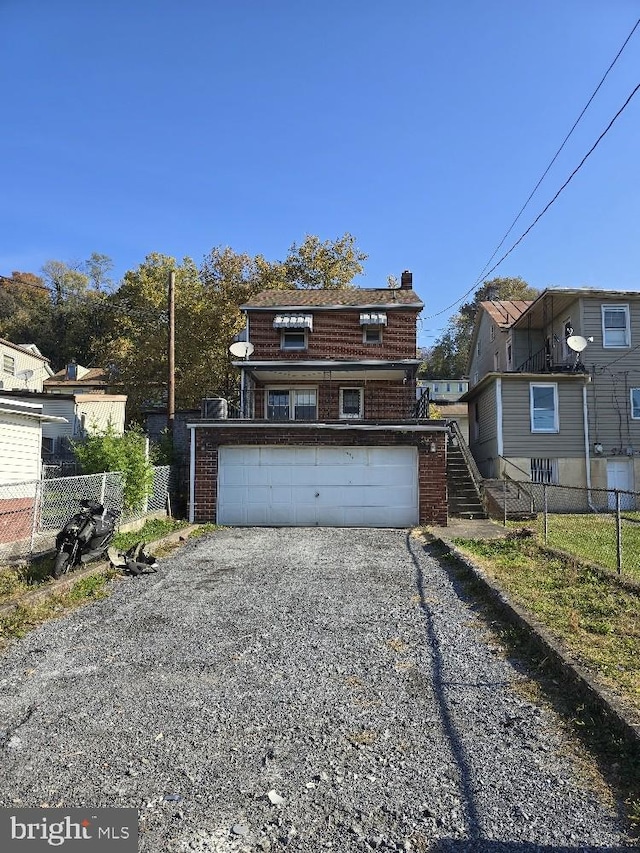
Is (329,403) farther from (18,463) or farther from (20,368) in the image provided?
(20,368)

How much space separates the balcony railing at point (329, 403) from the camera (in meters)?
21.4

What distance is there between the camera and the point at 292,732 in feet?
12.0

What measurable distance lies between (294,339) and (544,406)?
9435mm

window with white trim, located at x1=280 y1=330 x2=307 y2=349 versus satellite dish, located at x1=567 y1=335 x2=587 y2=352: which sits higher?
window with white trim, located at x1=280 y1=330 x2=307 y2=349

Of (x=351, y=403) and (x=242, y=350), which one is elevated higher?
(x=242, y=350)

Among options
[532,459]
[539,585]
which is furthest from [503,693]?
[532,459]

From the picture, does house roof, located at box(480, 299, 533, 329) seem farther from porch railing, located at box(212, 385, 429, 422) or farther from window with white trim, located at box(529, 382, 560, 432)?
porch railing, located at box(212, 385, 429, 422)

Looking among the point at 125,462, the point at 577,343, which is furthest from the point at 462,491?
the point at 125,462

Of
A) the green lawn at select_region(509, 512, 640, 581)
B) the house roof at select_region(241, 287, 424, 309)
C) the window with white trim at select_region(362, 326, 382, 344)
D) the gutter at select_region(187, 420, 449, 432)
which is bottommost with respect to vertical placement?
the green lawn at select_region(509, 512, 640, 581)

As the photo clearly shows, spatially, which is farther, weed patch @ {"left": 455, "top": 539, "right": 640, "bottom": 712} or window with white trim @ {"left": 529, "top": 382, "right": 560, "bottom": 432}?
window with white trim @ {"left": 529, "top": 382, "right": 560, "bottom": 432}

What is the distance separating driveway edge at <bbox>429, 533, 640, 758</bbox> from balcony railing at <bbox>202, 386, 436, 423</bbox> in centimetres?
1422

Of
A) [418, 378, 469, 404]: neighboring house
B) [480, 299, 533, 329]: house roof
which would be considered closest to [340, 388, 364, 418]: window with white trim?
[480, 299, 533, 329]: house roof

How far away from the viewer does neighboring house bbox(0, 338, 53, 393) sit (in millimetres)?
28625

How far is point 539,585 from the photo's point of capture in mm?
7262
